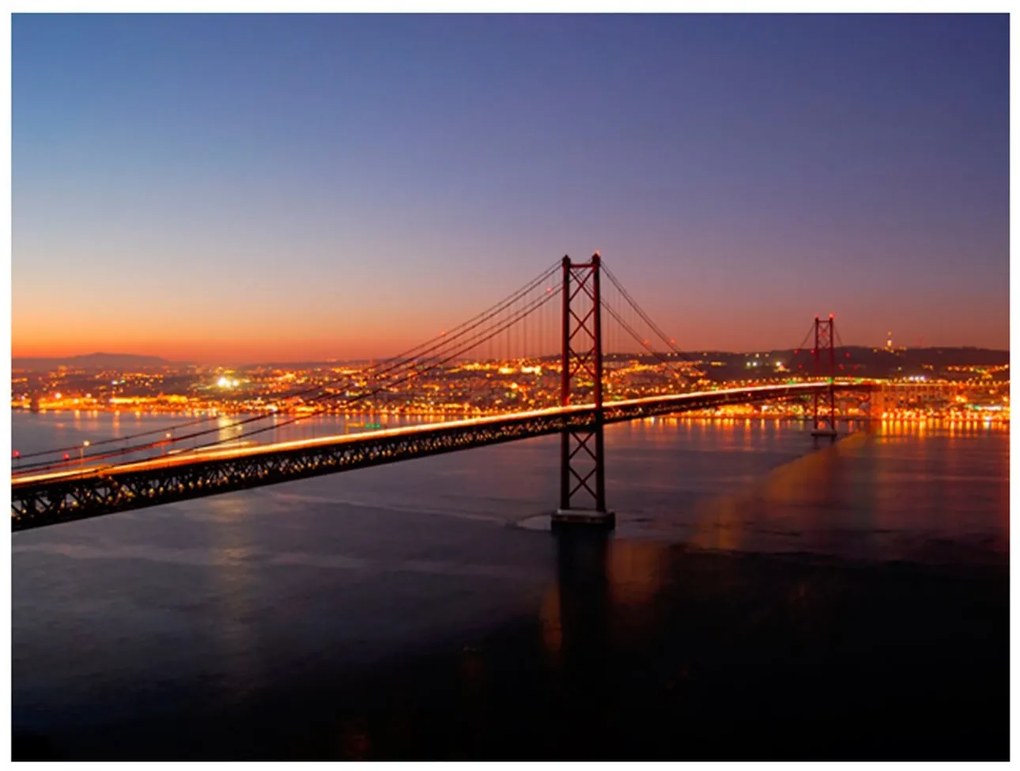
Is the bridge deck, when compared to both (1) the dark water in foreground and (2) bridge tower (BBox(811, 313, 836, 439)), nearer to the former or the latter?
(1) the dark water in foreground

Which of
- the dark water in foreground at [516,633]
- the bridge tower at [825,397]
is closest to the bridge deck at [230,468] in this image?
the dark water in foreground at [516,633]

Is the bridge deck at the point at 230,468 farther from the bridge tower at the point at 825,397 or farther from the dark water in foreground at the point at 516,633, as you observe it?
the bridge tower at the point at 825,397

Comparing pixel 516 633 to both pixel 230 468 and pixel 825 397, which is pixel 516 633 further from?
pixel 825 397

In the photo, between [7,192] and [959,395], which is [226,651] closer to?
[7,192]

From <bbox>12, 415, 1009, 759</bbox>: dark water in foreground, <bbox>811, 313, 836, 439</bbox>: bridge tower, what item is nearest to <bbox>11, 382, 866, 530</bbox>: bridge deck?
<bbox>12, 415, 1009, 759</bbox>: dark water in foreground

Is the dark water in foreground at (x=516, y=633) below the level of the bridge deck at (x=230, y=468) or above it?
below

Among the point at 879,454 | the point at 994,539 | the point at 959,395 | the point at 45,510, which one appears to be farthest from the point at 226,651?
the point at 959,395

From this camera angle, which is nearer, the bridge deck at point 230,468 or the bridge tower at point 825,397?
the bridge deck at point 230,468

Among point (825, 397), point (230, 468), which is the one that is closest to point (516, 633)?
point (230, 468)
